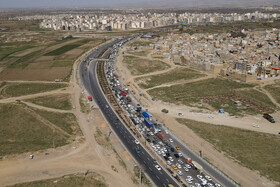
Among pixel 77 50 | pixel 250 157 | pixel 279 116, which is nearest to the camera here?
pixel 250 157

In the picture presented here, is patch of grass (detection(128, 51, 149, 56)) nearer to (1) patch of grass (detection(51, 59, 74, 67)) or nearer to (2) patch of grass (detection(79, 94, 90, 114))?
(1) patch of grass (detection(51, 59, 74, 67))

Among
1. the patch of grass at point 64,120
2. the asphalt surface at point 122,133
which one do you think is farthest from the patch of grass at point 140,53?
the patch of grass at point 64,120

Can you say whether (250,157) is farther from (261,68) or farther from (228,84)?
(261,68)

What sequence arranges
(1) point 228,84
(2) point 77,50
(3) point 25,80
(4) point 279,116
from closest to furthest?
(4) point 279,116
(1) point 228,84
(3) point 25,80
(2) point 77,50

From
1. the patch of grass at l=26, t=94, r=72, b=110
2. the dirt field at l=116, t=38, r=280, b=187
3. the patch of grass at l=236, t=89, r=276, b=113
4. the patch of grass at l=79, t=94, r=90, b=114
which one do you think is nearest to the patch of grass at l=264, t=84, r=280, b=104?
the patch of grass at l=236, t=89, r=276, b=113

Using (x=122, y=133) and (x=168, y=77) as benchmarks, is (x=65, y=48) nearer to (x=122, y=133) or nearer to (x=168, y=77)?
(x=168, y=77)

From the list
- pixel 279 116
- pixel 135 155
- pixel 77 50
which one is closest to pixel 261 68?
pixel 279 116

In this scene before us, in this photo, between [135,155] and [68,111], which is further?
[68,111]

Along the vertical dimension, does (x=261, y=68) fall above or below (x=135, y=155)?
above
